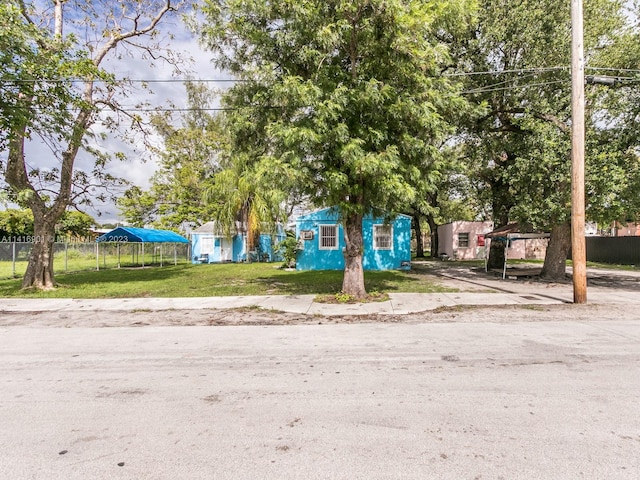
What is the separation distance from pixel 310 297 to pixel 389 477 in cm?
863

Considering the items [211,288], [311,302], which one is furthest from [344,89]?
[211,288]

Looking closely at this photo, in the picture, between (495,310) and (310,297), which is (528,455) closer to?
(495,310)

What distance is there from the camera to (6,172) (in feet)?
41.6

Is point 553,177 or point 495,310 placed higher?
point 553,177

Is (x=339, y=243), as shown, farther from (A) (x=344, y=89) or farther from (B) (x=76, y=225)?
(B) (x=76, y=225)

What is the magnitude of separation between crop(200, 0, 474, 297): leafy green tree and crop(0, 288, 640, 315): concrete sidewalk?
142cm

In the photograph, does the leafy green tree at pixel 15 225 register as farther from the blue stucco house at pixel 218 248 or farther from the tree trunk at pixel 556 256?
the tree trunk at pixel 556 256

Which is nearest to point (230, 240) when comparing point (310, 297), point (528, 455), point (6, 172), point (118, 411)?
point (6, 172)

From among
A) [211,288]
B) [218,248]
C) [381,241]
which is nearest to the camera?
[211,288]

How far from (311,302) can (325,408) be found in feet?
21.9

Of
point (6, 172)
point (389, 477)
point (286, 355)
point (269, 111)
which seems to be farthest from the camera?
point (6, 172)

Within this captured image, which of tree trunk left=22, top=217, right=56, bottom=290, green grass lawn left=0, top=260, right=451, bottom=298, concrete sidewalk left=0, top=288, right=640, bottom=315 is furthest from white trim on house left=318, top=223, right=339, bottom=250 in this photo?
tree trunk left=22, top=217, right=56, bottom=290

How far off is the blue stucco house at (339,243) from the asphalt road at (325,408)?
14.1 metres

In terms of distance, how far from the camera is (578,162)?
370 inches
